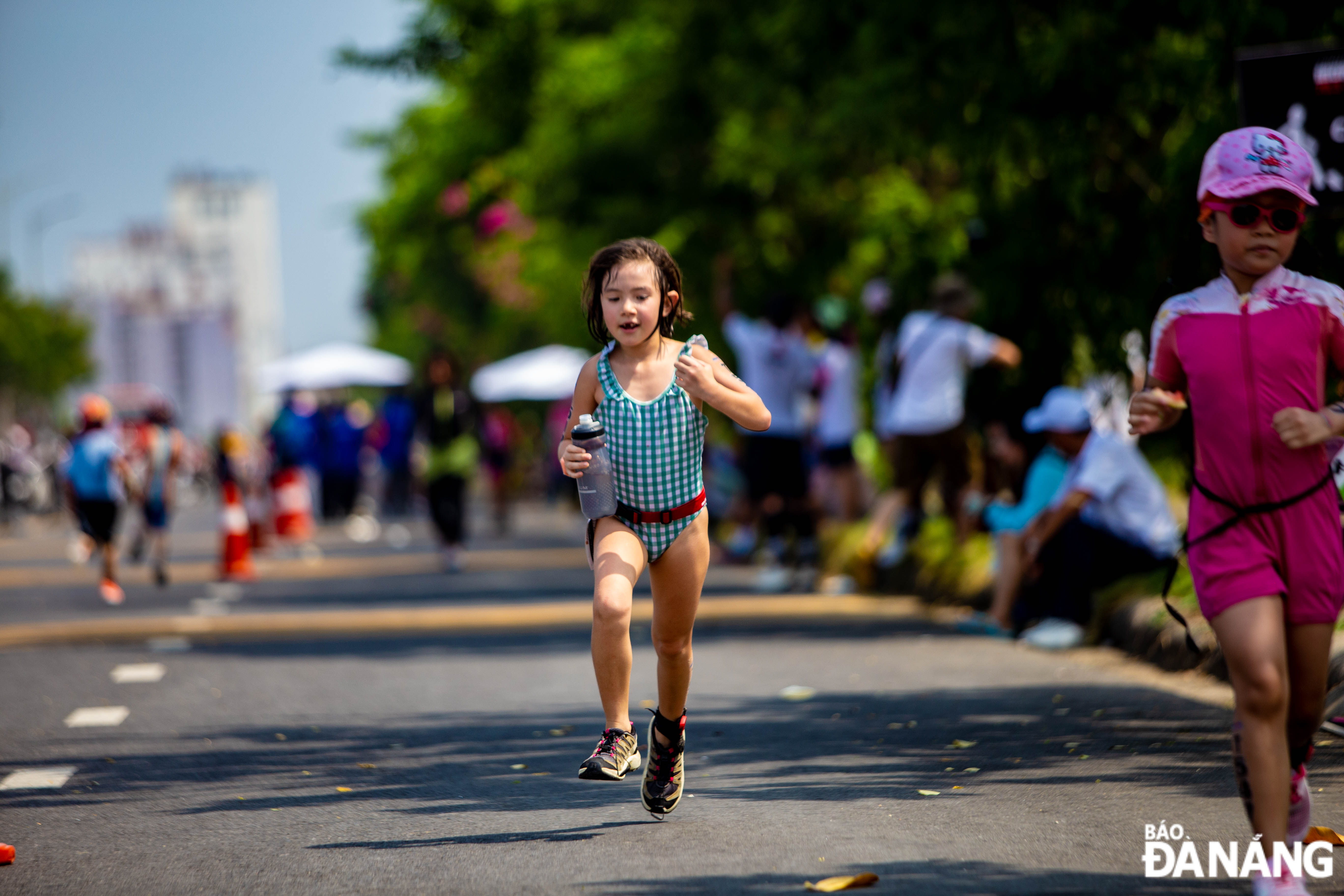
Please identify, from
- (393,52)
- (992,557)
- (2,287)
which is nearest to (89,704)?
(992,557)

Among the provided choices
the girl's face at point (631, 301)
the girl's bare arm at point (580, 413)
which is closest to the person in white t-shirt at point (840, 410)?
the girl's bare arm at point (580, 413)

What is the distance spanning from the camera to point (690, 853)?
501 centimetres

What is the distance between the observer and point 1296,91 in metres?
7.18

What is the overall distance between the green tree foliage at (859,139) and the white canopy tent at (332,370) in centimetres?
315

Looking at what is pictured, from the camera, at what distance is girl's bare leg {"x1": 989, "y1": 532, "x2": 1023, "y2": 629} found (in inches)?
410

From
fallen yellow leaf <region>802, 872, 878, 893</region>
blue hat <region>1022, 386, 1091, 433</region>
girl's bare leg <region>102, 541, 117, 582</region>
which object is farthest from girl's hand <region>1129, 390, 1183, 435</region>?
girl's bare leg <region>102, 541, 117, 582</region>

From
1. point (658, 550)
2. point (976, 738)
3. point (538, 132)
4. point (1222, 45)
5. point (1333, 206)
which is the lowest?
point (976, 738)

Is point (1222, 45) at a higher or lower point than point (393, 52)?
lower

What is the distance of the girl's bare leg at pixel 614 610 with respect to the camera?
5.21 meters

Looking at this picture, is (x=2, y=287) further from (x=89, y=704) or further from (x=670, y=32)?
(x=89, y=704)

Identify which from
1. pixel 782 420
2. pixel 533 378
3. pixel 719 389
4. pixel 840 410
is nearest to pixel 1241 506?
pixel 719 389

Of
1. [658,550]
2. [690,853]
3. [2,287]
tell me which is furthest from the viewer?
[2,287]

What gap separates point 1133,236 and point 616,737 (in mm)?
6420

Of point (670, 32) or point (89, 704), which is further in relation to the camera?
point (670, 32)
